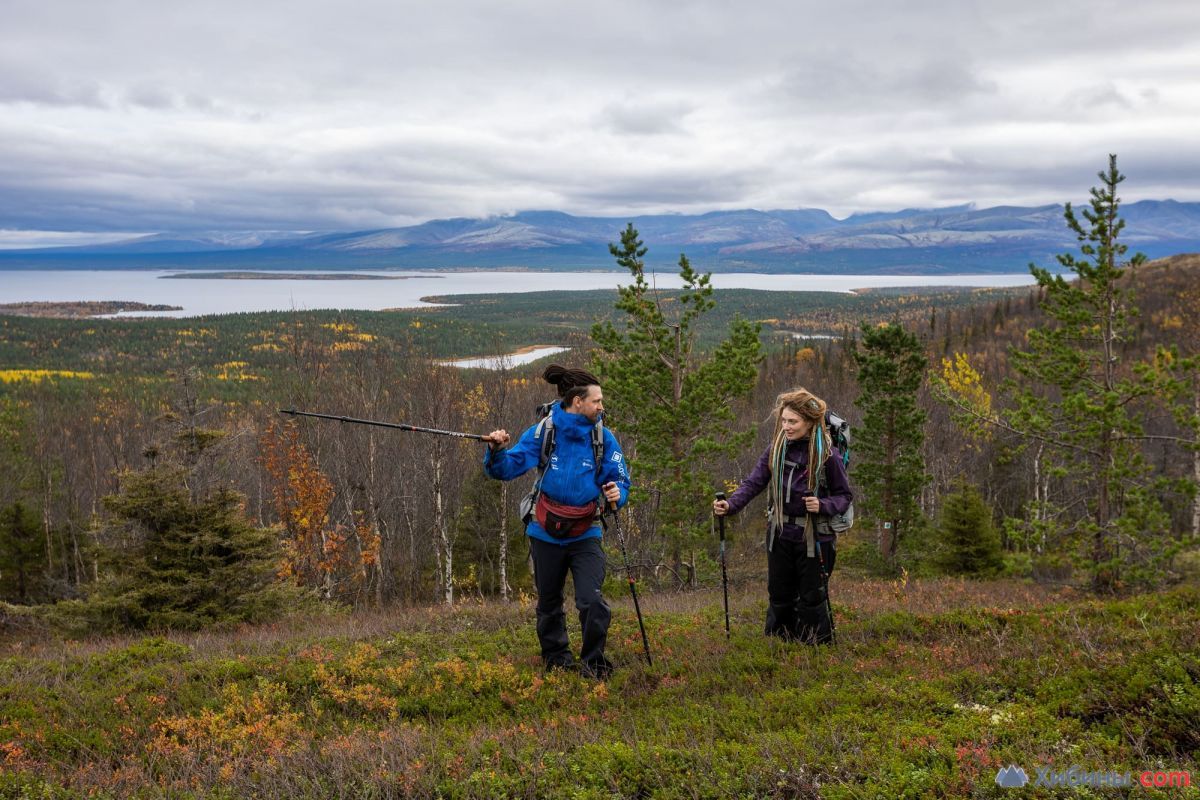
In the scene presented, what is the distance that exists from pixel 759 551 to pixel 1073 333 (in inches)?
1063

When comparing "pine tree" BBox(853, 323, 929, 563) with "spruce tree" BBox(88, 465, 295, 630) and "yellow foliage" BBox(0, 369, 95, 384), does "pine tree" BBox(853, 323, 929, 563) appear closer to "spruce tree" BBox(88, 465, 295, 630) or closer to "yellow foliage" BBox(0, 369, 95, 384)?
"spruce tree" BBox(88, 465, 295, 630)

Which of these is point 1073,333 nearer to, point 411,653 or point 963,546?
point 963,546

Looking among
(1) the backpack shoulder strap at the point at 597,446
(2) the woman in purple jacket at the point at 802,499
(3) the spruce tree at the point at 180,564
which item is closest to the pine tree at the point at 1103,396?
(2) the woman in purple jacket at the point at 802,499

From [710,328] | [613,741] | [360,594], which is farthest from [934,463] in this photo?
[710,328]

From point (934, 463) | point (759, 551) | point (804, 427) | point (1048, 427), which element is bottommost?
point (759, 551)

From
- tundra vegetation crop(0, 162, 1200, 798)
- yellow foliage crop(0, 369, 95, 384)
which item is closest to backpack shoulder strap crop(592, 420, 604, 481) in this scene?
tundra vegetation crop(0, 162, 1200, 798)

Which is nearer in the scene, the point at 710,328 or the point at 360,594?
the point at 360,594

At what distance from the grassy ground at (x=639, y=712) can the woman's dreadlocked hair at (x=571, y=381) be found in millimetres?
2655

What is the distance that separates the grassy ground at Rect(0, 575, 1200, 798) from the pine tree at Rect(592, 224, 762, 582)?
32.9 feet

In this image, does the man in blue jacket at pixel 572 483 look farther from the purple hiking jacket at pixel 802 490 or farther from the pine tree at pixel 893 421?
the pine tree at pixel 893 421

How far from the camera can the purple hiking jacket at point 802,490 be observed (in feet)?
20.1

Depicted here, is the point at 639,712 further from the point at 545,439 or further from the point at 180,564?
the point at 180,564

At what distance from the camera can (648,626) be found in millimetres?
8328

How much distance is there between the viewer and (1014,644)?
6.26 m
